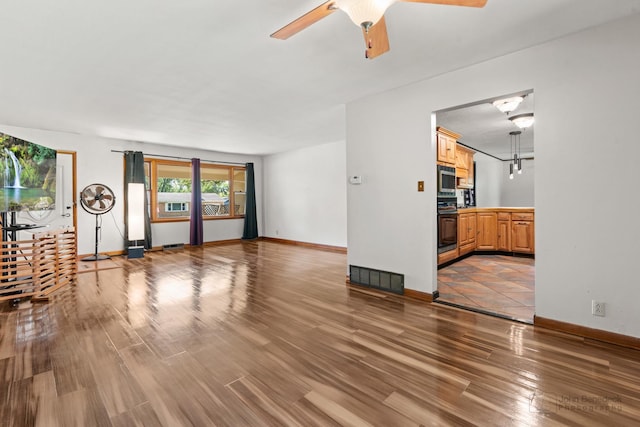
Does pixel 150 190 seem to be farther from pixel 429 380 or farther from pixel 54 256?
pixel 429 380

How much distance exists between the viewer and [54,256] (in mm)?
3764

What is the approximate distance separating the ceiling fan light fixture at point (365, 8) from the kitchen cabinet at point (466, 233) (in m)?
4.51

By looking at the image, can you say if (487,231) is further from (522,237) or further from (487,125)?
(487,125)

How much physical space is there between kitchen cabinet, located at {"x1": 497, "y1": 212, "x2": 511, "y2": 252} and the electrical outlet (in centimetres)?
376

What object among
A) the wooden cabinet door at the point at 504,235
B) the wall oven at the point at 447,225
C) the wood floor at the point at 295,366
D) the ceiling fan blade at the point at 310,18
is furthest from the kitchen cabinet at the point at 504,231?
the ceiling fan blade at the point at 310,18

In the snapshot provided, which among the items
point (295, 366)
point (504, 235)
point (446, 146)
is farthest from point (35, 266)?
point (504, 235)

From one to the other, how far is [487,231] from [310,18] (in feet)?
18.6

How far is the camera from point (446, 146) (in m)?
4.66

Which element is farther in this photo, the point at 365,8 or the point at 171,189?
the point at 171,189

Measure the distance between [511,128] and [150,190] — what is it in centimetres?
744

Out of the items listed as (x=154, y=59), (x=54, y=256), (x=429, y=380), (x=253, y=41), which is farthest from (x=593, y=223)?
(x=54, y=256)

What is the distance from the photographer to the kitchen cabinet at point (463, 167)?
5.41m

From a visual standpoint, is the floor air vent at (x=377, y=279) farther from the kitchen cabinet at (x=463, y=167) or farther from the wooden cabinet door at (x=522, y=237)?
the wooden cabinet door at (x=522, y=237)

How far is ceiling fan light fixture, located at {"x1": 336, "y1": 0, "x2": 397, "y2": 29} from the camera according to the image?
151 cm
